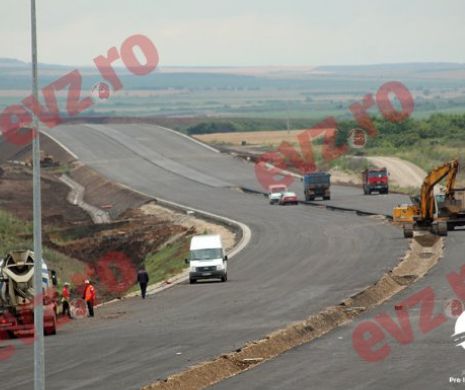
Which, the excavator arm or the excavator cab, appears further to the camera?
the excavator cab

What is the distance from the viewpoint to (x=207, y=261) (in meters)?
63.4

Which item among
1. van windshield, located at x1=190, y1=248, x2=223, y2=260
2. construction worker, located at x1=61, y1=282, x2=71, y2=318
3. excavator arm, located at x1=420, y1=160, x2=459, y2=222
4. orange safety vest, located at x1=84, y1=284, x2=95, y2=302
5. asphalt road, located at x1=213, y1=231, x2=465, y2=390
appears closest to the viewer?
asphalt road, located at x1=213, y1=231, x2=465, y2=390

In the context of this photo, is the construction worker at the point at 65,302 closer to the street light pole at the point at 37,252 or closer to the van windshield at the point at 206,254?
the van windshield at the point at 206,254

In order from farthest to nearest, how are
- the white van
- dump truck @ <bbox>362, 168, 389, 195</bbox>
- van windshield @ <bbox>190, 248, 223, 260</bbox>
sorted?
dump truck @ <bbox>362, 168, 389, 195</bbox>, van windshield @ <bbox>190, 248, 223, 260</bbox>, the white van

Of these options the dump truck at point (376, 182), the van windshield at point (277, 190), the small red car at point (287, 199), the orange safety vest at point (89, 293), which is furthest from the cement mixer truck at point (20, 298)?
the dump truck at point (376, 182)

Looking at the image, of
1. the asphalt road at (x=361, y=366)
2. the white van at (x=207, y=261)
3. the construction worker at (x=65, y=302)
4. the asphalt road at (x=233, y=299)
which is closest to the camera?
the asphalt road at (x=361, y=366)

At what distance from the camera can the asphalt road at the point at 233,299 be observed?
35172mm

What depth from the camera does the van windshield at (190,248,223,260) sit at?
63625 millimetres

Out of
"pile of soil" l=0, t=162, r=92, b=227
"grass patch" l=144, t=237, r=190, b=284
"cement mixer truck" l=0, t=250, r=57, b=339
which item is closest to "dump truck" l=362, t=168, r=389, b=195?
"pile of soil" l=0, t=162, r=92, b=227

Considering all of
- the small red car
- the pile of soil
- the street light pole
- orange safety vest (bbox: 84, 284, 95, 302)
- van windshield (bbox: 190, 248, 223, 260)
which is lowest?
the pile of soil

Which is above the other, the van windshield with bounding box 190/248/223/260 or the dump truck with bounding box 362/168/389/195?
the van windshield with bounding box 190/248/223/260

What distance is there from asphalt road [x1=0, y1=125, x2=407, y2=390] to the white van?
75cm

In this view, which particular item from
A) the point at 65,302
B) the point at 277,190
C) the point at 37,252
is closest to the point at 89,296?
the point at 65,302

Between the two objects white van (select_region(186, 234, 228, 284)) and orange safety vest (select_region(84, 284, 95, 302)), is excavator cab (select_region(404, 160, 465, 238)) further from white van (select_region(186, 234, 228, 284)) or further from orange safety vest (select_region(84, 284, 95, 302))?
orange safety vest (select_region(84, 284, 95, 302))
